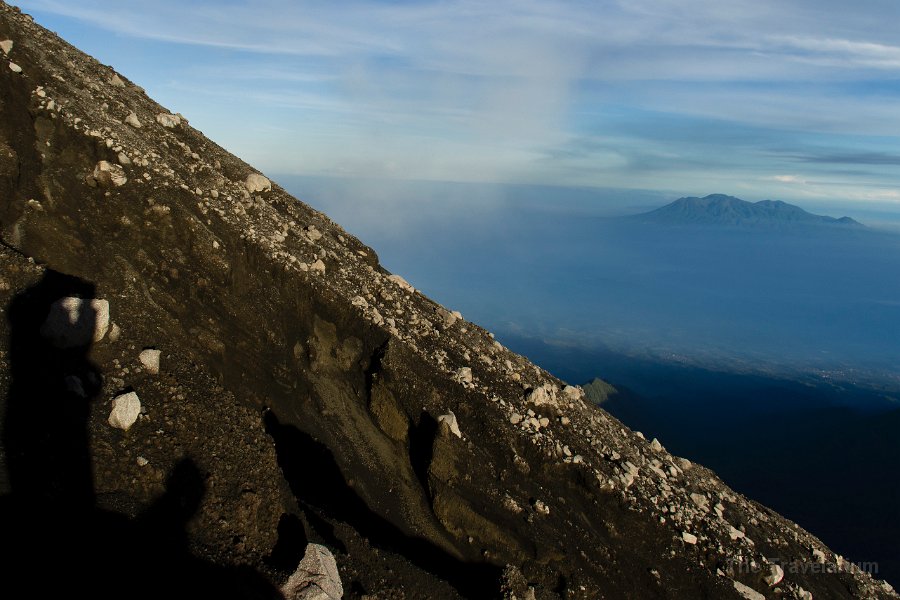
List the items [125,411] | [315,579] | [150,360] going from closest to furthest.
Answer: [315,579] < [125,411] < [150,360]

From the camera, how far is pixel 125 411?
515 inches

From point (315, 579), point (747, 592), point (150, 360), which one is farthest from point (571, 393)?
point (150, 360)

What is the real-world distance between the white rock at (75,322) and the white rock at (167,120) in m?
13.2

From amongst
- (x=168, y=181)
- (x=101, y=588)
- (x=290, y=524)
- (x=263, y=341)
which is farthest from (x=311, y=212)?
(x=101, y=588)

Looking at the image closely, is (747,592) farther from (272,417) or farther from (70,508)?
(70,508)

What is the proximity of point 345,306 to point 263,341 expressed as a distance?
3.44 m

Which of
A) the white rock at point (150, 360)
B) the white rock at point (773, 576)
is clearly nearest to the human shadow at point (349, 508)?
the white rock at point (150, 360)

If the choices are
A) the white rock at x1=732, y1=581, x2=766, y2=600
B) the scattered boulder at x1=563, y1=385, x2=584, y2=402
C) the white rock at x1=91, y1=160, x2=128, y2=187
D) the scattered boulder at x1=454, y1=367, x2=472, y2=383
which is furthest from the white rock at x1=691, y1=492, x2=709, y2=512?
the white rock at x1=91, y1=160, x2=128, y2=187

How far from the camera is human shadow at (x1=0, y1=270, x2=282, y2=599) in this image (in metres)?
9.16

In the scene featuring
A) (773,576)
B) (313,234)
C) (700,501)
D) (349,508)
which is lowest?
(773,576)

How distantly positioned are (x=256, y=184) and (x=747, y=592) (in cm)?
2590

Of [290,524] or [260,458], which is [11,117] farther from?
[290,524]

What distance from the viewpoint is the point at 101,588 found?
9148 millimetres

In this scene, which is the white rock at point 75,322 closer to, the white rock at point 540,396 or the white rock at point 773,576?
the white rock at point 540,396
